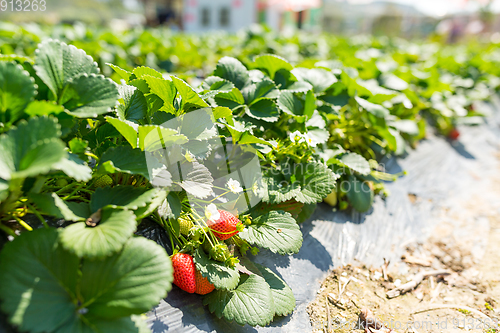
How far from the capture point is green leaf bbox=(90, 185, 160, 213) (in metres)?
0.79

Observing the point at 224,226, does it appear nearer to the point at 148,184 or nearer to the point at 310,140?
the point at 148,184

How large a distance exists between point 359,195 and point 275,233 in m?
0.78

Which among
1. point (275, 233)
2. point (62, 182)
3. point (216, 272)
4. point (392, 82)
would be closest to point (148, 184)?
point (62, 182)

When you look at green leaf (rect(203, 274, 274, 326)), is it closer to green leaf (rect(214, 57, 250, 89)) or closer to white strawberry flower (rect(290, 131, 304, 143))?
white strawberry flower (rect(290, 131, 304, 143))

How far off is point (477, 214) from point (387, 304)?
1.30m

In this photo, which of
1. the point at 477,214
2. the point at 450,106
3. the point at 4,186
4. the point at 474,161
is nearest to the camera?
the point at 4,186

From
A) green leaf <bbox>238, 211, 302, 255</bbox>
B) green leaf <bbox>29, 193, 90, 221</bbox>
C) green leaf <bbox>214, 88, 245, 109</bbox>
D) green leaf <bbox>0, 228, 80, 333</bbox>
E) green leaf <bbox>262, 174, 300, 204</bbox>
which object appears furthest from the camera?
green leaf <bbox>214, 88, 245, 109</bbox>

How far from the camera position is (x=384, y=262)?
152 cm

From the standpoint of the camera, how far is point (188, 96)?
3.28 feet

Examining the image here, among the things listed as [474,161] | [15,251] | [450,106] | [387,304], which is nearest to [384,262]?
[387,304]

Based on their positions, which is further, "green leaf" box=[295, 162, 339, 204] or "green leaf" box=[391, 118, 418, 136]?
"green leaf" box=[391, 118, 418, 136]

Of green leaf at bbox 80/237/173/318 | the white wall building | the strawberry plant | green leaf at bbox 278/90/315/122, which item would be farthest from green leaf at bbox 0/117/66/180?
the white wall building

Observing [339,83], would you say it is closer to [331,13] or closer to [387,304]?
[387,304]

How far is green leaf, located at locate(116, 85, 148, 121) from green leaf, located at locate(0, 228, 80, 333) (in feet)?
1.26
